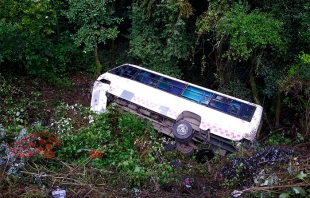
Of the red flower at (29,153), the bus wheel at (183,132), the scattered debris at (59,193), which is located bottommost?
the scattered debris at (59,193)

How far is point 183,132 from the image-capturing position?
7223 millimetres

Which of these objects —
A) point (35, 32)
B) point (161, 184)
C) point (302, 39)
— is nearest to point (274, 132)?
point (302, 39)

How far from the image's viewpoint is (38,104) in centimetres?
901

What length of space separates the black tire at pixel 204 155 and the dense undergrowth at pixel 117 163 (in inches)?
6.4

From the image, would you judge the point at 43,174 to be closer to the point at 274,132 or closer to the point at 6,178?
the point at 6,178

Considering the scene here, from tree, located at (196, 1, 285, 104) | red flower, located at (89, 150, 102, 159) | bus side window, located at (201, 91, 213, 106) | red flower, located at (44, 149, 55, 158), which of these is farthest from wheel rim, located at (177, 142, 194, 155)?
red flower, located at (44, 149, 55, 158)

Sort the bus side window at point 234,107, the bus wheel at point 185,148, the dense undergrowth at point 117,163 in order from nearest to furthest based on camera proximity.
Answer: the dense undergrowth at point 117,163
the bus wheel at point 185,148
the bus side window at point 234,107

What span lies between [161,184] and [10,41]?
5.79 meters

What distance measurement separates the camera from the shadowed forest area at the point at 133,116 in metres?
Result: 5.30

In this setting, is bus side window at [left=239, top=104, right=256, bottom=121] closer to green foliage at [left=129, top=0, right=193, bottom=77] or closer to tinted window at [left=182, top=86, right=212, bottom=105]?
tinted window at [left=182, top=86, right=212, bottom=105]

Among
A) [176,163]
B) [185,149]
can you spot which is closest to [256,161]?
[176,163]

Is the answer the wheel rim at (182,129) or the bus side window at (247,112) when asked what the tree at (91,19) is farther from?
the bus side window at (247,112)

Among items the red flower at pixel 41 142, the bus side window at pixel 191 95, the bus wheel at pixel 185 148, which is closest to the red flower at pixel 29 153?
the red flower at pixel 41 142

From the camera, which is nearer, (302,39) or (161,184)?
(161,184)
